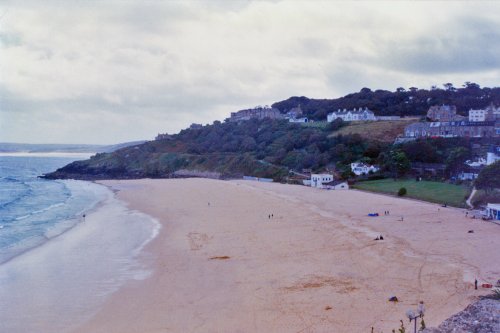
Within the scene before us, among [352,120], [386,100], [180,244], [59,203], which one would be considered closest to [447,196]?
[180,244]

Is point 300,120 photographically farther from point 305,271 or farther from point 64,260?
point 305,271

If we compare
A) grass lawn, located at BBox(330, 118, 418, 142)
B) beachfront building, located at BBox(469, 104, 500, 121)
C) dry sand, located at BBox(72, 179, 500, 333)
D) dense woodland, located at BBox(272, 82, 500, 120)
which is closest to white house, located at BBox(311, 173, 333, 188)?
dry sand, located at BBox(72, 179, 500, 333)

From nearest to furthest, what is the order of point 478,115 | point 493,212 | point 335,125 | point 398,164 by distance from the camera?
point 493,212
point 398,164
point 478,115
point 335,125

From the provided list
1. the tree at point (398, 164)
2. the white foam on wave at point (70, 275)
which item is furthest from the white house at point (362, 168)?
the white foam on wave at point (70, 275)

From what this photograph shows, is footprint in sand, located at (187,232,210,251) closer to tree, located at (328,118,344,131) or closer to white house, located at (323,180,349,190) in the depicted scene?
white house, located at (323,180,349,190)

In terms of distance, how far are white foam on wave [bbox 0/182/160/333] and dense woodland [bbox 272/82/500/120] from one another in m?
63.1

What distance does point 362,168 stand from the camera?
46938mm

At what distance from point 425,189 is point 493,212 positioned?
10639 mm

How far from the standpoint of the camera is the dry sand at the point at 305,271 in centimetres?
1188

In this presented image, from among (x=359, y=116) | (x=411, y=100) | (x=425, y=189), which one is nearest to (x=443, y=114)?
(x=359, y=116)

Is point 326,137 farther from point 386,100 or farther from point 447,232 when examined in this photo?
point 447,232

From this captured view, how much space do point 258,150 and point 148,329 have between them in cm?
5957

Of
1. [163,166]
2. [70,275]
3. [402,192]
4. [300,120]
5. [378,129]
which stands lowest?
[70,275]

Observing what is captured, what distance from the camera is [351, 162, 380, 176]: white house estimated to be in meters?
46.4
